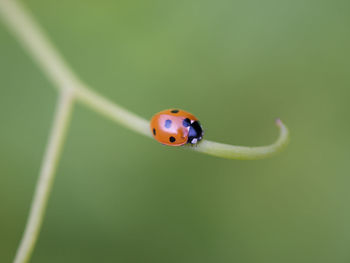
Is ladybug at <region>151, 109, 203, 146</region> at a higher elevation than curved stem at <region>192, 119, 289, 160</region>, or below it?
higher

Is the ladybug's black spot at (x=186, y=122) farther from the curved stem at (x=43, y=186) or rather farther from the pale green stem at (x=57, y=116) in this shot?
the curved stem at (x=43, y=186)

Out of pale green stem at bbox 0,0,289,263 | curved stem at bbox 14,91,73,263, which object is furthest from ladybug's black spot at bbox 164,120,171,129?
curved stem at bbox 14,91,73,263

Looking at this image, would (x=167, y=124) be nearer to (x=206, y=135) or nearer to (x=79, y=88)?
(x=79, y=88)

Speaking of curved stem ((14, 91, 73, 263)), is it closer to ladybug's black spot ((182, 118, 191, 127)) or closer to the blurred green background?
ladybug's black spot ((182, 118, 191, 127))

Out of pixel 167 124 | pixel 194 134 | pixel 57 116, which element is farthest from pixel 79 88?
pixel 194 134

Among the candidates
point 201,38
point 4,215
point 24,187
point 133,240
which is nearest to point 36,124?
point 24,187

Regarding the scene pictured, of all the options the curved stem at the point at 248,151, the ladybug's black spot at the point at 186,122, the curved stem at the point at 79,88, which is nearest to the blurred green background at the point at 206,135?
the curved stem at the point at 79,88
